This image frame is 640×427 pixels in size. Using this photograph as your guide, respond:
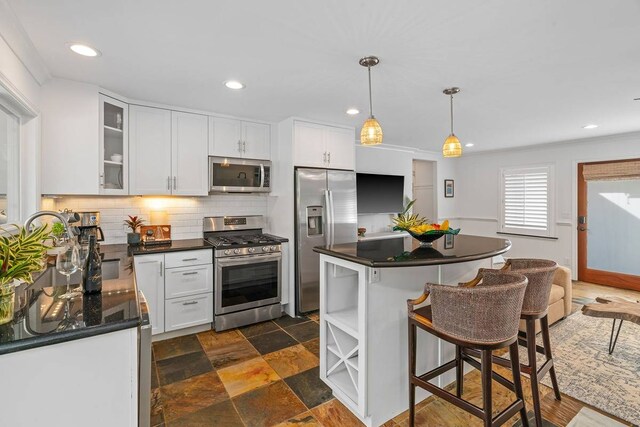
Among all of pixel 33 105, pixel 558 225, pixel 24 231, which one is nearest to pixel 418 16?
pixel 24 231

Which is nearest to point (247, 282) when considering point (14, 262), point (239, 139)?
point (239, 139)

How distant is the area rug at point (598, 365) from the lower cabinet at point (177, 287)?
314 centimetres

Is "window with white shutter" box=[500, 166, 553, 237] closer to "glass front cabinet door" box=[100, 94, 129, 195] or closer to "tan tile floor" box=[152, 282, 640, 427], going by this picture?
"tan tile floor" box=[152, 282, 640, 427]

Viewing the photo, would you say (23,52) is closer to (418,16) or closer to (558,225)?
(418,16)

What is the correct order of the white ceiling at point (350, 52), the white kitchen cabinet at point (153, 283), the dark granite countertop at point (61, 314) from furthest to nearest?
1. the white kitchen cabinet at point (153, 283)
2. the white ceiling at point (350, 52)
3. the dark granite countertop at point (61, 314)

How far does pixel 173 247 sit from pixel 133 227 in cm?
53

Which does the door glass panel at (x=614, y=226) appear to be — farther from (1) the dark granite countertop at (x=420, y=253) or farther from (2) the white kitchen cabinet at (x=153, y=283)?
(2) the white kitchen cabinet at (x=153, y=283)

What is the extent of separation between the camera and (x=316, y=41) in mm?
1965

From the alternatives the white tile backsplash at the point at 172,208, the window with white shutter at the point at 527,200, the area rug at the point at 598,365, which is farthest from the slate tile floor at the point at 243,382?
the window with white shutter at the point at 527,200

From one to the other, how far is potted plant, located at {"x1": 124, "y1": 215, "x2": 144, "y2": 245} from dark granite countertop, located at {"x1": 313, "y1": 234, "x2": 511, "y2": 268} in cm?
217

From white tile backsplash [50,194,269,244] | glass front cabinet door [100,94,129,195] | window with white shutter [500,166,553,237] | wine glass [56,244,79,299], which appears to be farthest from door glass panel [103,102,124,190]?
window with white shutter [500,166,553,237]

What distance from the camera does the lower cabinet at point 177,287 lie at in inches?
118

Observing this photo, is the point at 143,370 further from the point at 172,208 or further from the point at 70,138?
the point at 172,208

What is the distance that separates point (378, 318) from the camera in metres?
1.93
